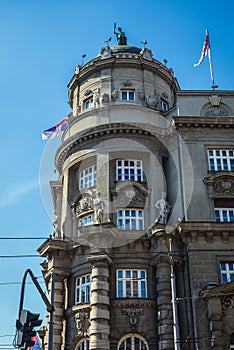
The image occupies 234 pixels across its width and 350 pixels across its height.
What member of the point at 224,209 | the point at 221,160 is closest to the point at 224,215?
the point at 224,209

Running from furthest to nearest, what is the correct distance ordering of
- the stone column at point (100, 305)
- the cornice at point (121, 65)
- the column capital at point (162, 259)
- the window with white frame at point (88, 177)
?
the cornice at point (121, 65) < the window with white frame at point (88, 177) < the column capital at point (162, 259) < the stone column at point (100, 305)

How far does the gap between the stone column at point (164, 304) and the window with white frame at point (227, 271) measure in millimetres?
3835

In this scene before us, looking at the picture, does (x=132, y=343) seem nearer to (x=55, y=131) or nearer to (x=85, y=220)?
(x=85, y=220)

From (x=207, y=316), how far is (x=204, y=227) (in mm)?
6263

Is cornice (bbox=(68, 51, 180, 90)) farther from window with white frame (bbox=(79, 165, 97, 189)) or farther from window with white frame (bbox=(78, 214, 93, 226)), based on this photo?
window with white frame (bbox=(78, 214, 93, 226))

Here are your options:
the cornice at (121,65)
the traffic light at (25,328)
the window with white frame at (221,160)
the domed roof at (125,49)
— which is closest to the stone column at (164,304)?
the window with white frame at (221,160)

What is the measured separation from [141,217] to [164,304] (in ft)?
25.6

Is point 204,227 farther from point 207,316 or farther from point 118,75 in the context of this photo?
point 118,75

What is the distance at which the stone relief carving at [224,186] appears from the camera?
1485 inches

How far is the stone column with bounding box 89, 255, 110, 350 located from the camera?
1265 inches

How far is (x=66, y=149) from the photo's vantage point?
4338 centimetres

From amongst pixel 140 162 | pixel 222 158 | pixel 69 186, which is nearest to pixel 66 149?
pixel 69 186

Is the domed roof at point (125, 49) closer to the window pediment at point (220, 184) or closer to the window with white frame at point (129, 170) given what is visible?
the window with white frame at point (129, 170)

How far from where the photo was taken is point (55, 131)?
45406 millimetres
